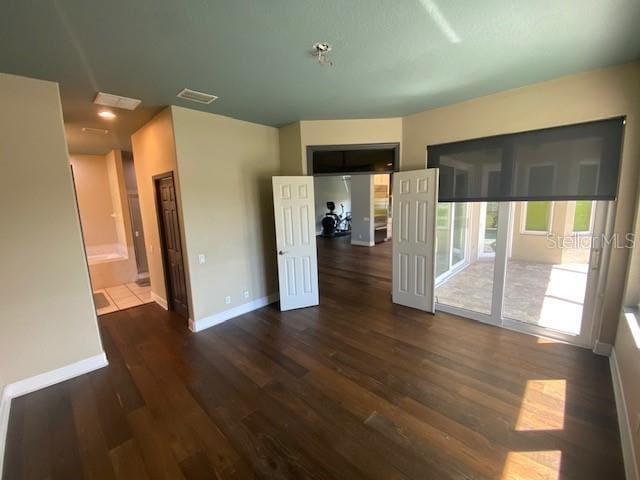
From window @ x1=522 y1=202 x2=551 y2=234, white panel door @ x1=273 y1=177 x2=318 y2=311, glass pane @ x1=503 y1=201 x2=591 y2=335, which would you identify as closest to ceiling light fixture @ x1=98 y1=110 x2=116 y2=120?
white panel door @ x1=273 y1=177 x2=318 y2=311

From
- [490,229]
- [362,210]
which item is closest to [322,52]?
[490,229]

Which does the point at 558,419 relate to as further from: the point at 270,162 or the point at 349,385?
the point at 270,162

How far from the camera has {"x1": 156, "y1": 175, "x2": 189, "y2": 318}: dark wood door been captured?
3709 mm

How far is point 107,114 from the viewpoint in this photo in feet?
11.0

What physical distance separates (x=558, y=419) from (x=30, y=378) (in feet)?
14.7

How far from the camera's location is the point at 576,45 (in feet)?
6.81

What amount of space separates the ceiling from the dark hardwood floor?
109 inches

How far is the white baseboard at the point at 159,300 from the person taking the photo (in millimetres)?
4350

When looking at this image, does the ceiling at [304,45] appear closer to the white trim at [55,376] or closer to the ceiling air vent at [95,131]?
Answer: the ceiling air vent at [95,131]

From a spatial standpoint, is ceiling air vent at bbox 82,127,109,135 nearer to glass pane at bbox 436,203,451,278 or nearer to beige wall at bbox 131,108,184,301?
beige wall at bbox 131,108,184,301

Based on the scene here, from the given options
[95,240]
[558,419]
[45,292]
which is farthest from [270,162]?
[95,240]

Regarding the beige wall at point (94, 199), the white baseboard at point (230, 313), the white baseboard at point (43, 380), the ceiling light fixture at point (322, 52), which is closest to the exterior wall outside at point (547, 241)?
the ceiling light fixture at point (322, 52)

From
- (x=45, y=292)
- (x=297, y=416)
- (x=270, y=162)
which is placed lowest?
(x=297, y=416)

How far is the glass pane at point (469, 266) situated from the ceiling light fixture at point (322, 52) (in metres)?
2.66
